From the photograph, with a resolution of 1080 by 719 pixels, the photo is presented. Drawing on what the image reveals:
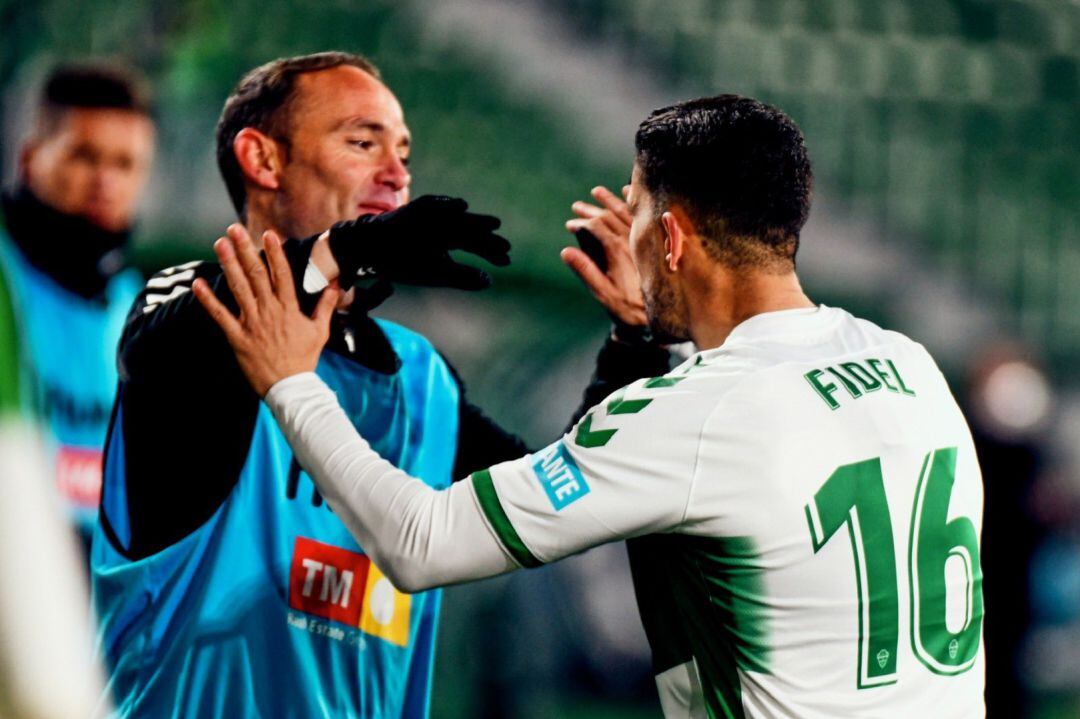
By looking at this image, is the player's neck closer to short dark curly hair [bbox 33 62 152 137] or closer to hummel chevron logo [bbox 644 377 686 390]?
hummel chevron logo [bbox 644 377 686 390]

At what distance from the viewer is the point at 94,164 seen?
357 centimetres

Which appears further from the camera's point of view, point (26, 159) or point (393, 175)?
point (26, 159)

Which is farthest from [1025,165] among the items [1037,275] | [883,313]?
[883,313]

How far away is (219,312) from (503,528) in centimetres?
46

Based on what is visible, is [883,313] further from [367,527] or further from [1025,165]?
[367,527]

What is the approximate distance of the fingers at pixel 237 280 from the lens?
170cm

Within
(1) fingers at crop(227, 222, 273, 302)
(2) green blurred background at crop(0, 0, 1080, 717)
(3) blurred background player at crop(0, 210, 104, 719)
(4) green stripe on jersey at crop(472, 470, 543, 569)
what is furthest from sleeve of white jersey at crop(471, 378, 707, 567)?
(2) green blurred background at crop(0, 0, 1080, 717)

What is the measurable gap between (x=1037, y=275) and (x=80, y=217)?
9.76 feet

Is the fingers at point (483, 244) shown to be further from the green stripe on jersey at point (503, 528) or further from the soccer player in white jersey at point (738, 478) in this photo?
the green stripe on jersey at point (503, 528)

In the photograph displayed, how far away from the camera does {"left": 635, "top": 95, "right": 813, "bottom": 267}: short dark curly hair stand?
170 cm

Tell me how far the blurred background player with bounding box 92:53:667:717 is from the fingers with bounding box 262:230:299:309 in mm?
38

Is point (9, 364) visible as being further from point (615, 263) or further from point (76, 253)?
point (615, 263)

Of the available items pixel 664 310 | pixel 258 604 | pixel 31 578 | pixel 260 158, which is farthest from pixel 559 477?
pixel 31 578

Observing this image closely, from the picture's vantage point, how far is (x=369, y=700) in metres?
2.16
